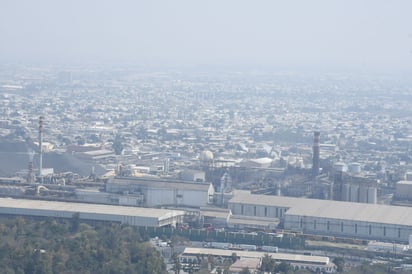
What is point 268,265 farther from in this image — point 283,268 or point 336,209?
point 336,209

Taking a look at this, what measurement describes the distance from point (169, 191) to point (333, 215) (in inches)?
121

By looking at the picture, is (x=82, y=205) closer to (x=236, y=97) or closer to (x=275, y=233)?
(x=275, y=233)

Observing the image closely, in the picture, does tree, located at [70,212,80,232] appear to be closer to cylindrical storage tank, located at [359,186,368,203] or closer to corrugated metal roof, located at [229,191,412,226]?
corrugated metal roof, located at [229,191,412,226]

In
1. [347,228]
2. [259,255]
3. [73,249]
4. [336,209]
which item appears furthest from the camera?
[336,209]

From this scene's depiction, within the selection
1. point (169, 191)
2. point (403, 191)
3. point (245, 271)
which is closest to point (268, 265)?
point (245, 271)

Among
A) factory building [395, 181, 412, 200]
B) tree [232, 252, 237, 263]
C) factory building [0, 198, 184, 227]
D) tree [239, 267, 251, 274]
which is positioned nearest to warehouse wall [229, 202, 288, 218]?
factory building [0, 198, 184, 227]

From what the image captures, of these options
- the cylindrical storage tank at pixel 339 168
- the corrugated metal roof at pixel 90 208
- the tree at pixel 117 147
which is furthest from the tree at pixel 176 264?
the tree at pixel 117 147

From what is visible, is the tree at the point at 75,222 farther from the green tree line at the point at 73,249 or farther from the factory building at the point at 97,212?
the factory building at the point at 97,212

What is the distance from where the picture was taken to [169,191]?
20734 mm

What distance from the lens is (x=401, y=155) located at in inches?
1200

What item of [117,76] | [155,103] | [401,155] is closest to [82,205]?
[401,155]

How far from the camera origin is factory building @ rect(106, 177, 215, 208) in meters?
20.6

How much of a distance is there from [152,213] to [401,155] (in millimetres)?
12925

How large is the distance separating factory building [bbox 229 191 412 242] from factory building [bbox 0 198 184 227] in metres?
1.36
